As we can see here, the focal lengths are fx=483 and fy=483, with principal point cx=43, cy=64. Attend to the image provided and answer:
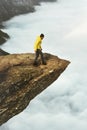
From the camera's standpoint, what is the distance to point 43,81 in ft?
201

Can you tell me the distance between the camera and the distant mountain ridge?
160 meters

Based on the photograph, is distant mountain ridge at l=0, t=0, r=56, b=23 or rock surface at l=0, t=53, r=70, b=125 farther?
distant mountain ridge at l=0, t=0, r=56, b=23

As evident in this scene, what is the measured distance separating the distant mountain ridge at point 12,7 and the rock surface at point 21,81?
9789cm

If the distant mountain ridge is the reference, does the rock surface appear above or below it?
below

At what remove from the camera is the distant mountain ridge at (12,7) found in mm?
160375

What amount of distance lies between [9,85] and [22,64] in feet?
11.2

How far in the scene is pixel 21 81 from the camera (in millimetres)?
60469

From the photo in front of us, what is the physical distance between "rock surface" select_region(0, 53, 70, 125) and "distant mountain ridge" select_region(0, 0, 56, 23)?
321ft

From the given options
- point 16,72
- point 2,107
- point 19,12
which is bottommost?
point 2,107

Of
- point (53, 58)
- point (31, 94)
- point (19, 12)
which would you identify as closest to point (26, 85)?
point (31, 94)

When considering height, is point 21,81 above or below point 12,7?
below

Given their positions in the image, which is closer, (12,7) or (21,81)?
(21,81)

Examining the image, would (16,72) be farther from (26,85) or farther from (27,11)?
(27,11)

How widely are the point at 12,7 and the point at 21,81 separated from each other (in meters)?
110
